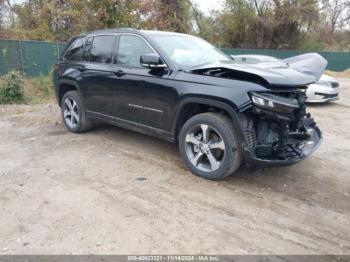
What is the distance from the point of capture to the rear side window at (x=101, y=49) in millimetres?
5773

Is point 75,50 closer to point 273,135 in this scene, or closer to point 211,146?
point 211,146

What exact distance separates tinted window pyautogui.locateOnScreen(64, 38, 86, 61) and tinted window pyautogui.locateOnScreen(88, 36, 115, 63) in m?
0.37

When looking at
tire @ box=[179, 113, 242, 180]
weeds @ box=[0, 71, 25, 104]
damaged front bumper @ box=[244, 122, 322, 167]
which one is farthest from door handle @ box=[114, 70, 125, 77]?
weeds @ box=[0, 71, 25, 104]

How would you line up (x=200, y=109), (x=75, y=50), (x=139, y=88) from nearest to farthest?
(x=200, y=109) < (x=139, y=88) < (x=75, y=50)

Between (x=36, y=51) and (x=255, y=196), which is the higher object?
(x=36, y=51)

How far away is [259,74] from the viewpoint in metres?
4.10

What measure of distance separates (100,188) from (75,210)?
1.92ft

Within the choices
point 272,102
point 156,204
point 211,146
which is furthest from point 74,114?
point 272,102

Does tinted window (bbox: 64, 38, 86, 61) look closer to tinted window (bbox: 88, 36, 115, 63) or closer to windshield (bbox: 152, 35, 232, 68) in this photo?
tinted window (bbox: 88, 36, 115, 63)

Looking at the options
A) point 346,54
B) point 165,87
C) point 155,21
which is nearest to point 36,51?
point 155,21

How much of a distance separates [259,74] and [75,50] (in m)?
3.80

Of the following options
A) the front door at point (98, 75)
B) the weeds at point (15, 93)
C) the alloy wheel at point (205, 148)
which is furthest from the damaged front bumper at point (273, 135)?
the weeds at point (15, 93)

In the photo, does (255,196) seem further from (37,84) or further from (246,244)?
(37,84)

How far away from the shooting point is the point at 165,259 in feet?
9.95
